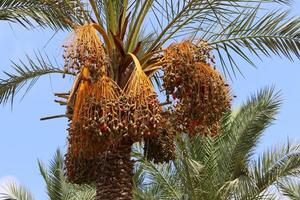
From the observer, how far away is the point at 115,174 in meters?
6.08

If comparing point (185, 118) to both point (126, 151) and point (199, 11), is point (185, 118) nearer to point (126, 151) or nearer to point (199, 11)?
point (126, 151)

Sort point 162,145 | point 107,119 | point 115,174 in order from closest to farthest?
1. point 107,119
2. point 115,174
3. point 162,145

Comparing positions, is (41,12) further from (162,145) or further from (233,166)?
(233,166)

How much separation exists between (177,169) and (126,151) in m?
6.30

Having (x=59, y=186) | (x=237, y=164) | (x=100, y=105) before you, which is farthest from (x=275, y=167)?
(x=100, y=105)

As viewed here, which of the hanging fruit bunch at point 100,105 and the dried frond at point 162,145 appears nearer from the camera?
the hanging fruit bunch at point 100,105

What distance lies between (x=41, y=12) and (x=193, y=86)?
2148 millimetres

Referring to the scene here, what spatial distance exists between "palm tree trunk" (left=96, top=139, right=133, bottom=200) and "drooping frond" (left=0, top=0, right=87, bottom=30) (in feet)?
4.80

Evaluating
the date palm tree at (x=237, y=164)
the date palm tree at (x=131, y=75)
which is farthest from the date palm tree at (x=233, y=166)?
the date palm tree at (x=131, y=75)

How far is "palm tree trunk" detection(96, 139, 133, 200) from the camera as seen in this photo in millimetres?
5988

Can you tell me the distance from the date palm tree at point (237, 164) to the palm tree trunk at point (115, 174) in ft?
19.7

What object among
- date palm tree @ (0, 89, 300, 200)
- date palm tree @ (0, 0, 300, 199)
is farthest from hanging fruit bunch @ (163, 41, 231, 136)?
date palm tree @ (0, 89, 300, 200)

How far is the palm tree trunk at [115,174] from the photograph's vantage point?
5988mm

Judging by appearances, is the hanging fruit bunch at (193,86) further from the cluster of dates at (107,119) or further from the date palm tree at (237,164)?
the date palm tree at (237,164)
